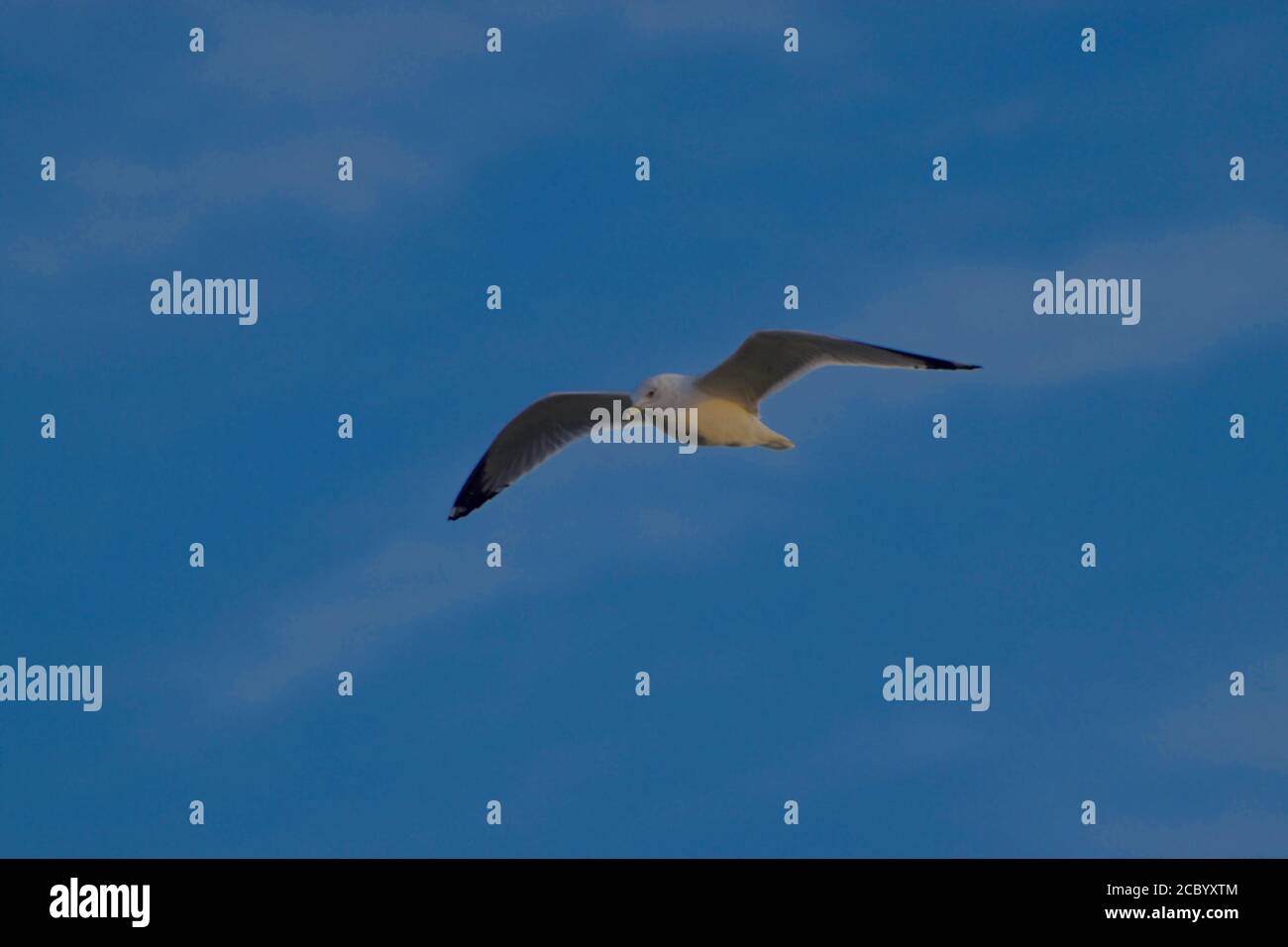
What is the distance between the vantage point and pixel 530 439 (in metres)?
10.6

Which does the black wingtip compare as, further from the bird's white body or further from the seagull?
the bird's white body

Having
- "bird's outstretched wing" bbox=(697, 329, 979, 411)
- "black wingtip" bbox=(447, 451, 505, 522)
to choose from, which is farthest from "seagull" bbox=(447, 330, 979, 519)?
"black wingtip" bbox=(447, 451, 505, 522)

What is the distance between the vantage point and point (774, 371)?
9.47 m

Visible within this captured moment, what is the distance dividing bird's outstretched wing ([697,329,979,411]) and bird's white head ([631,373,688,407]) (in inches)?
4.2

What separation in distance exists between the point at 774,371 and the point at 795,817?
2.25 metres

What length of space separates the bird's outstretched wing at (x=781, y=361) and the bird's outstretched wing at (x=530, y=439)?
2.87ft

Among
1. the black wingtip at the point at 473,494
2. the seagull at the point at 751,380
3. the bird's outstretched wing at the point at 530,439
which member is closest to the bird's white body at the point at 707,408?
the seagull at the point at 751,380

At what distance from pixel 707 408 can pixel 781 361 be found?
447 mm

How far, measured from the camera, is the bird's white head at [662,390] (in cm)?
947

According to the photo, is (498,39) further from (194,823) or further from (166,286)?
(194,823)

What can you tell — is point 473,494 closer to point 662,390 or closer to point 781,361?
point 662,390
